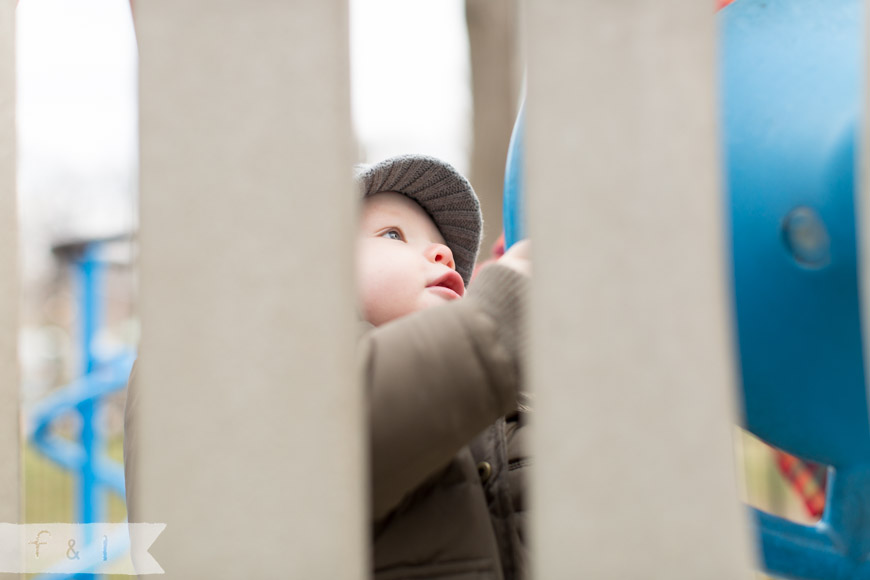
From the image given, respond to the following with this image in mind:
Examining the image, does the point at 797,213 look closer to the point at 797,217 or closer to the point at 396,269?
the point at 797,217

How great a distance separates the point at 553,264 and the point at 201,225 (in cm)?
23

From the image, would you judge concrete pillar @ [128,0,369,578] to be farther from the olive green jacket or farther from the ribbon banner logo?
the olive green jacket

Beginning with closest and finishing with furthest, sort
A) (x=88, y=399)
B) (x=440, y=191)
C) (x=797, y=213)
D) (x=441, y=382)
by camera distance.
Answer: (x=441, y=382)
(x=797, y=213)
(x=440, y=191)
(x=88, y=399)

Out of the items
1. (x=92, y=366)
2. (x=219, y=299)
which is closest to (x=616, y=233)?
(x=219, y=299)

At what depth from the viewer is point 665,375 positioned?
0.49 m

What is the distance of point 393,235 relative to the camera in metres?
1.10

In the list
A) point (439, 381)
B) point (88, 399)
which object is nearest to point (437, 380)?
point (439, 381)

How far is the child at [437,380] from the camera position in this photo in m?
0.69

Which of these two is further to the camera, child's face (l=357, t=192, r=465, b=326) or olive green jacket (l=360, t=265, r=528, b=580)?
child's face (l=357, t=192, r=465, b=326)

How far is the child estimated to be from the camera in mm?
690

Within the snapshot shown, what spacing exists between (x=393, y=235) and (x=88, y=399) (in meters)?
2.11

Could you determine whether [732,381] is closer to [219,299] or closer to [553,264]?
[553,264]

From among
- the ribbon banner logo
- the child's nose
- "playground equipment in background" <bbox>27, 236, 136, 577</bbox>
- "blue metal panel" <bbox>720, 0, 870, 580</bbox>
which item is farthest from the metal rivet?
"playground equipment in background" <bbox>27, 236, 136, 577</bbox>

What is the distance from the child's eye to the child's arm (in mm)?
385
